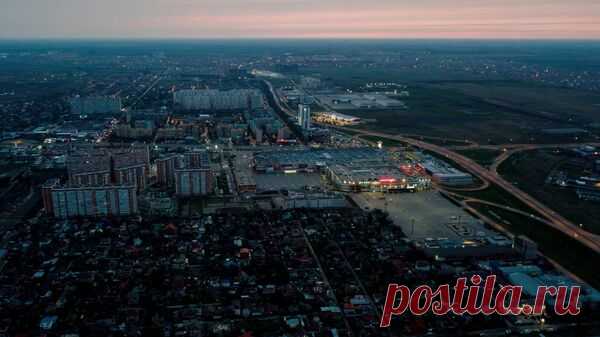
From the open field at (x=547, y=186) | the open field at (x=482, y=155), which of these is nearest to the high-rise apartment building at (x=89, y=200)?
the open field at (x=547, y=186)

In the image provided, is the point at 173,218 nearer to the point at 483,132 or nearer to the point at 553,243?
the point at 553,243

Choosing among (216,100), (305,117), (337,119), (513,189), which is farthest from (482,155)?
(216,100)

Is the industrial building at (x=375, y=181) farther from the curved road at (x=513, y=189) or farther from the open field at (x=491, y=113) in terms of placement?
the open field at (x=491, y=113)

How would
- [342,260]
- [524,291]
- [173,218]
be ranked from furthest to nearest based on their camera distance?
[173,218] → [342,260] → [524,291]

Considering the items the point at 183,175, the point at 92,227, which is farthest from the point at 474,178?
the point at 92,227

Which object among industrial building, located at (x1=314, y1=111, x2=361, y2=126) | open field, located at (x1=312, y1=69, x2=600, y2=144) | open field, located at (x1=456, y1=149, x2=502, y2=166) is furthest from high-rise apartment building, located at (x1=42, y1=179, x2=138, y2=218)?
industrial building, located at (x1=314, y1=111, x2=361, y2=126)

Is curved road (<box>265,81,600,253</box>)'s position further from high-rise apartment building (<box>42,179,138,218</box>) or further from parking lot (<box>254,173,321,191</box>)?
high-rise apartment building (<box>42,179,138,218</box>)
